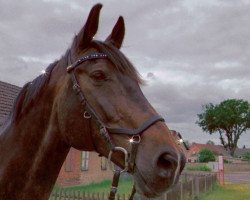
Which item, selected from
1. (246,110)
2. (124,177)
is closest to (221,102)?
(246,110)

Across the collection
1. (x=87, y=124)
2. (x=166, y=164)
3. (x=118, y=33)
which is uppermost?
(x=118, y=33)

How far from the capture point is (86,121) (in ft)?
8.68

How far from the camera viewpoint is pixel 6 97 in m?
21.4

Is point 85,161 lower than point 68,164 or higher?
higher

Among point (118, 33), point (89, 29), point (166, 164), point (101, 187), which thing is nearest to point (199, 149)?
point (101, 187)

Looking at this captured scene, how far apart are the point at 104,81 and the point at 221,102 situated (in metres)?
102

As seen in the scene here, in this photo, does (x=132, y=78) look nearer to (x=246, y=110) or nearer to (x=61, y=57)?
(x=61, y=57)

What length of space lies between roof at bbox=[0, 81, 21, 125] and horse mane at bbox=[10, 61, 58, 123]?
55.8ft

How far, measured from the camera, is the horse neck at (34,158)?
2.81 m

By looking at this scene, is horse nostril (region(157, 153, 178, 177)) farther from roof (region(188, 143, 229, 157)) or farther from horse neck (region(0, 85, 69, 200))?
roof (region(188, 143, 229, 157))

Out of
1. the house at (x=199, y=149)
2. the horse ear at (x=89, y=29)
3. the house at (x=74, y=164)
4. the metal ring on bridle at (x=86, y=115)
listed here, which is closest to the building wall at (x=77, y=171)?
the house at (x=74, y=164)

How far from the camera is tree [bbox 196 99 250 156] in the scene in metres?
96.1

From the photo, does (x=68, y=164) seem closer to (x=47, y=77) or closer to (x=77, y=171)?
(x=77, y=171)

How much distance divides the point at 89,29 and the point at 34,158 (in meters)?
1.08
